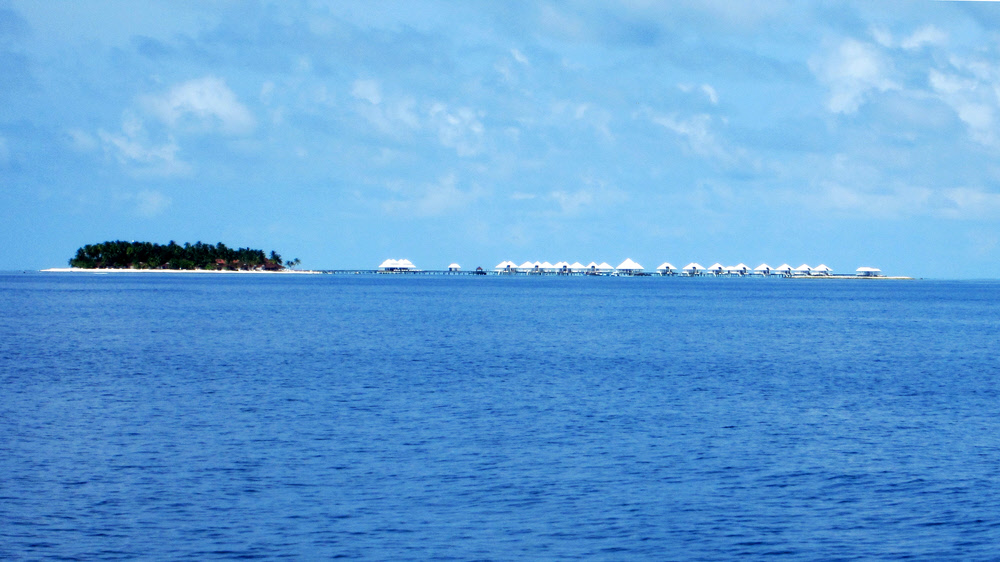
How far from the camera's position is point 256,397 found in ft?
97.1

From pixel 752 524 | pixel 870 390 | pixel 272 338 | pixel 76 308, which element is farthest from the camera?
pixel 76 308

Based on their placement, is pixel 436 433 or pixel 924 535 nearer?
pixel 924 535

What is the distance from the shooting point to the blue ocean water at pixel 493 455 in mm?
15312

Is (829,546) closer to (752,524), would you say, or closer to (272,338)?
(752,524)

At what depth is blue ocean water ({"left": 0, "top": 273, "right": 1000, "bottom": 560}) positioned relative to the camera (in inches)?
603

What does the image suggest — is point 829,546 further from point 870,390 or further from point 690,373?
point 690,373

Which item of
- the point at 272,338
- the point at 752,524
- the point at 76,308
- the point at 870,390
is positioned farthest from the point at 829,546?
the point at 76,308

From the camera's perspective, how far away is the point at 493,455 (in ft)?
68.8

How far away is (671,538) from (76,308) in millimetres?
75934

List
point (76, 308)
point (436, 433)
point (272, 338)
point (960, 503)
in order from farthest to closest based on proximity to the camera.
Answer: point (76, 308) → point (272, 338) → point (436, 433) → point (960, 503)

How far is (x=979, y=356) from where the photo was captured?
46.7 meters

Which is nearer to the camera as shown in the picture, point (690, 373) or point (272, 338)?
point (690, 373)

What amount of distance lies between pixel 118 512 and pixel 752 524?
34.7 ft

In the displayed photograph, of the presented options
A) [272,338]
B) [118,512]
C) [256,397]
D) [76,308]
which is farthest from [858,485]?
[76,308]
